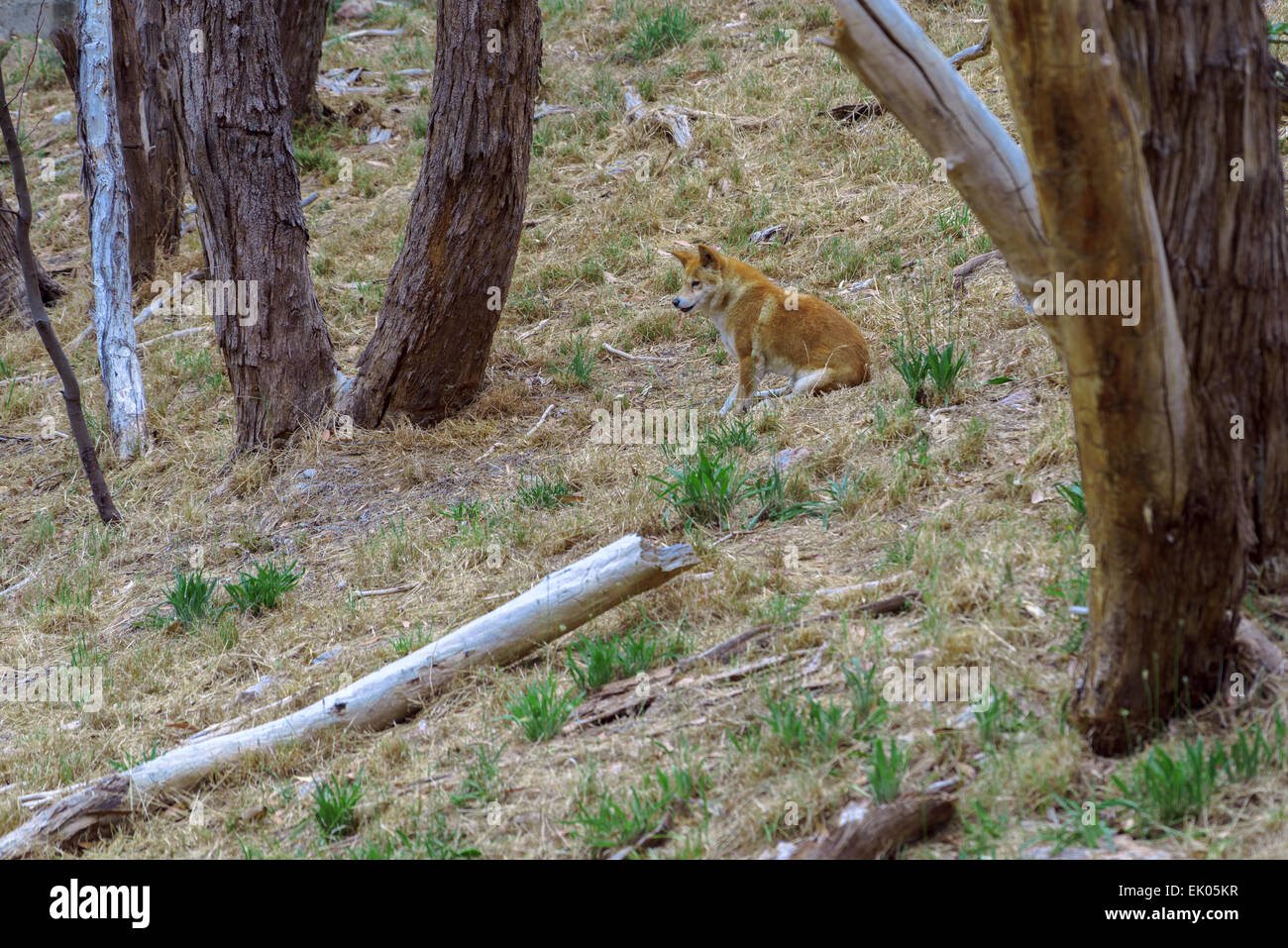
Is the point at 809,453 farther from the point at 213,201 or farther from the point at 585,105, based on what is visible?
the point at 585,105

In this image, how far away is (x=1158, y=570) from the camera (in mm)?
3240

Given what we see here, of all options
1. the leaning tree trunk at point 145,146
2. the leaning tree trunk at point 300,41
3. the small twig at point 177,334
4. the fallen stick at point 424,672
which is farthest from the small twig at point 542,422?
the leaning tree trunk at point 300,41

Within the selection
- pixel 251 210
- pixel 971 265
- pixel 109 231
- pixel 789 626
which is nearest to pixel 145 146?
pixel 109 231

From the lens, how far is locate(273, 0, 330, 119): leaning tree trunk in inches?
509

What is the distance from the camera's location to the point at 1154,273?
2945 mm

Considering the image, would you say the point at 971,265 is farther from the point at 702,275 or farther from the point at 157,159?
the point at 157,159

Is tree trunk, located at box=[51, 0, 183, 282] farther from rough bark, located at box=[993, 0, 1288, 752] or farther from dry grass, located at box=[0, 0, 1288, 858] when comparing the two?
rough bark, located at box=[993, 0, 1288, 752]

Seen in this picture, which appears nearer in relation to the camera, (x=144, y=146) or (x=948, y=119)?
(x=948, y=119)

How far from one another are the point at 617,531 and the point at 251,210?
383cm

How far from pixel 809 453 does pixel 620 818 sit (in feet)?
10.2

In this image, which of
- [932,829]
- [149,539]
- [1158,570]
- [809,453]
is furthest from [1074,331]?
[149,539]

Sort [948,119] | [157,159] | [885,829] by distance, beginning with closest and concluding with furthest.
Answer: [885,829] → [948,119] → [157,159]

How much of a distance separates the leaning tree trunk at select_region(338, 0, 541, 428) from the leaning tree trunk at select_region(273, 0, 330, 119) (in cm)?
614

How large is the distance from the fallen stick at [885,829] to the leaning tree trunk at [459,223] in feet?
17.9
